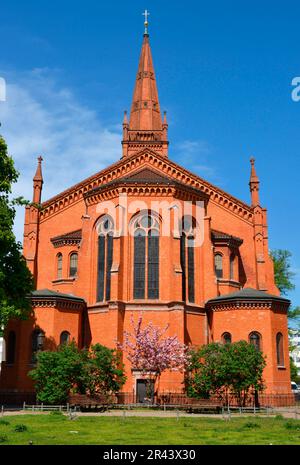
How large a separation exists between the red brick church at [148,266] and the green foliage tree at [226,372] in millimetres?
2976

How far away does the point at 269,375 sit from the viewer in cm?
3478

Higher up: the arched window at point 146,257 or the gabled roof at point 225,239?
the gabled roof at point 225,239

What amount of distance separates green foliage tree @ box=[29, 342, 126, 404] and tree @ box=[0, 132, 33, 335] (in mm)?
3861

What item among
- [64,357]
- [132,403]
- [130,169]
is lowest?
[132,403]

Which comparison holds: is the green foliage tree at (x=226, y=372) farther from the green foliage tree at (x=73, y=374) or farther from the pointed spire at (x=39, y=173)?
the pointed spire at (x=39, y=173)

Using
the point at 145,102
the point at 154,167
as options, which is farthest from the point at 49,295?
the point at 145,102

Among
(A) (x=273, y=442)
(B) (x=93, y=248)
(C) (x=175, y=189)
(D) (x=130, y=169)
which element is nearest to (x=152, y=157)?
(D) (x=130, y=169)

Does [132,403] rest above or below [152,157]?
below

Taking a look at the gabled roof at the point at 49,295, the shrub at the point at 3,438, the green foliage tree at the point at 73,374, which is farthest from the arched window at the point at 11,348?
the shrub at the point at 3,438

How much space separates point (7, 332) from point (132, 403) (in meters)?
10.5

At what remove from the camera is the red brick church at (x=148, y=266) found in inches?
1415

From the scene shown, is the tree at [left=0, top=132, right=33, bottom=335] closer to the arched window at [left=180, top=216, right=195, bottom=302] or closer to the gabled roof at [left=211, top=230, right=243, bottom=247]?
the arched window at [left=180, top=216, right=195, bottom=302]
